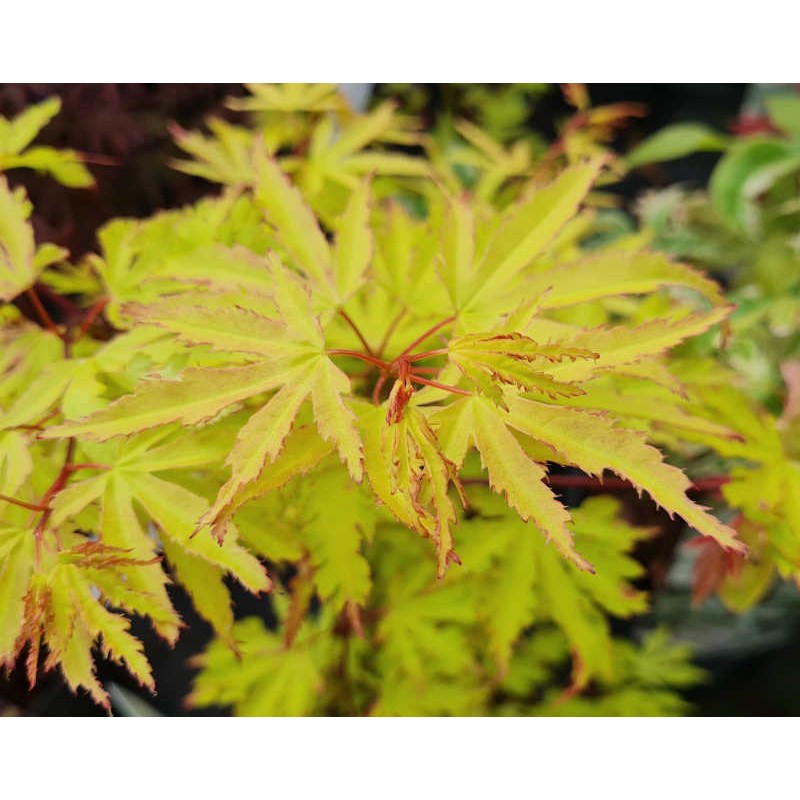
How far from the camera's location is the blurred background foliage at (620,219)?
32.4 inches

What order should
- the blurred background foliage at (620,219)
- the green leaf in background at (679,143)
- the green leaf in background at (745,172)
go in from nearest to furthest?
the blurred background foliage at (620,219), the green leaf in background at (745,172), the green leaf in background at (679,143)

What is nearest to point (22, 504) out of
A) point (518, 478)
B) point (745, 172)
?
point (518, 478)

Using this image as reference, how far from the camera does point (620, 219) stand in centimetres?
142

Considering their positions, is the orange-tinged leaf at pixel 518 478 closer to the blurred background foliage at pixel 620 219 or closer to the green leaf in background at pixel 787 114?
the blurred background foliage at pixel 620 219

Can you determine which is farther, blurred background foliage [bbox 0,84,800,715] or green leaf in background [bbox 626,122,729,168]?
green leaf in background [bbox 626,122,729,168]

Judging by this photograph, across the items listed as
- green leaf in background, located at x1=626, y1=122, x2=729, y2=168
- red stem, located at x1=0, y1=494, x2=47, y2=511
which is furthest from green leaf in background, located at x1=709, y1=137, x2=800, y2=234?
red stem, located at x1=0, y1=494, x2=47, y2=511

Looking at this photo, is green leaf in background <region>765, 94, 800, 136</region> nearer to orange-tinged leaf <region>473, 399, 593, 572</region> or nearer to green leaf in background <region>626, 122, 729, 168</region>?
green leaf in background <region>626, 122, 729, 168</region>

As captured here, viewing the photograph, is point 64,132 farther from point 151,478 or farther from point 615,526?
point 615,526

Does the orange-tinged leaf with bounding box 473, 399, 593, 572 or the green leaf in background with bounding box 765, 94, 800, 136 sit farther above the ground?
the green leaf in background with bounding box 765, 94, 800, 136

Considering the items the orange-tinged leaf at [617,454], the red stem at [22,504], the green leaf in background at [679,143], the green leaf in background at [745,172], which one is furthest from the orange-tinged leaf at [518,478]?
the green leaf in background at [679,143]

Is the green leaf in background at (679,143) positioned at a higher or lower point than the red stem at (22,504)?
higher

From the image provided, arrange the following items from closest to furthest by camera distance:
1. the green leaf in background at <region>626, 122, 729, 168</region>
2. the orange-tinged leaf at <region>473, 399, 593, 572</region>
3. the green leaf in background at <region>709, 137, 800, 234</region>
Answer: the orange-tinged leaf at <region>473, 399, 593, 572</region>
the green leaf in background at <region>709, 137, 800, 234</region>
the green leaf in background at <region>626, 122, 729, 168</region>

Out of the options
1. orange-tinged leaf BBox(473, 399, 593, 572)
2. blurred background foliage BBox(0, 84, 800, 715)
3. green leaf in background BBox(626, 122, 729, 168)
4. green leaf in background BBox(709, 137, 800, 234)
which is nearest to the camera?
orange-tinged leaf BBox(473, 399, 593, 572)

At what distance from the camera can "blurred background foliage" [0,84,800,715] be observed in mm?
822
